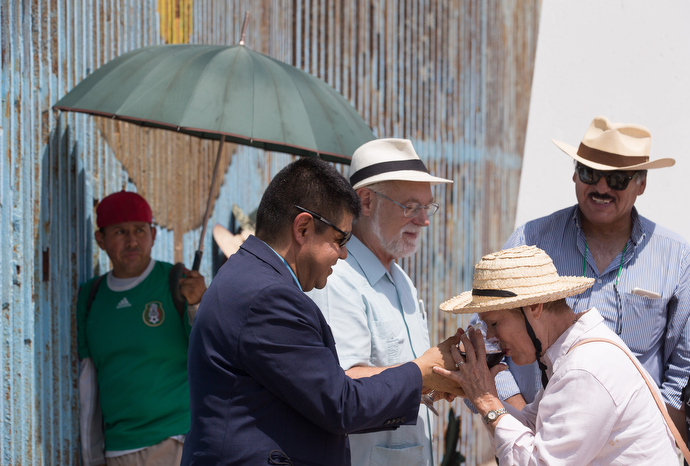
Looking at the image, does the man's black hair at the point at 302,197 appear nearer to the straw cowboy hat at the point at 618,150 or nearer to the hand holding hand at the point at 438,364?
the hand holding hand at the point at 438,364

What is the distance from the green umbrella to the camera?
313 centimetres

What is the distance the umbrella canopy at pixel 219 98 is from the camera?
A: 313cm

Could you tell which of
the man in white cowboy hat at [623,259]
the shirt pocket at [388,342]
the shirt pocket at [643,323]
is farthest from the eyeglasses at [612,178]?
the shirt pocket at [388,342]

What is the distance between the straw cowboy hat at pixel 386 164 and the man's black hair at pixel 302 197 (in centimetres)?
84

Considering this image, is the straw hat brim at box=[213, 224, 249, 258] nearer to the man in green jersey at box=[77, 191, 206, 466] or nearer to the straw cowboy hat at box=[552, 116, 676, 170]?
the man in green jersey at box=[77, 191, 206, 466]

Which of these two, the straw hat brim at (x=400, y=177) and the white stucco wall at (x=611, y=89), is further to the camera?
the white stucco wall at (x=611, y=89)

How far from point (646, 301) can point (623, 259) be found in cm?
23

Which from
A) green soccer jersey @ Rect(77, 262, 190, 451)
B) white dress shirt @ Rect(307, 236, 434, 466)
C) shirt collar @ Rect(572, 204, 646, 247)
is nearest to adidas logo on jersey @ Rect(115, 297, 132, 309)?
green soccer jersey @ Rect(77, 262, 190, 451)

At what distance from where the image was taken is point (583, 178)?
10.9ft

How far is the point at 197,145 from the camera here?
4.87 meters

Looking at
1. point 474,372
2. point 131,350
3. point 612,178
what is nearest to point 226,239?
point 131,350

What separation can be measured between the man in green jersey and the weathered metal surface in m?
0.17

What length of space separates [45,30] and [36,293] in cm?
148

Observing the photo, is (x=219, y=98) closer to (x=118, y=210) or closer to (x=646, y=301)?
(x=118, y=210)
